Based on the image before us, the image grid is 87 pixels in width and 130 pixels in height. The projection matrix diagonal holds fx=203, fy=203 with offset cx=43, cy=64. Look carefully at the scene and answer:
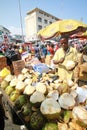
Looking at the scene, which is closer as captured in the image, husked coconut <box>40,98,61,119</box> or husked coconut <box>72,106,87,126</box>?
husked coconut <box>72,106,87,126</box>

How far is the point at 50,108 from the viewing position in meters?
3.03

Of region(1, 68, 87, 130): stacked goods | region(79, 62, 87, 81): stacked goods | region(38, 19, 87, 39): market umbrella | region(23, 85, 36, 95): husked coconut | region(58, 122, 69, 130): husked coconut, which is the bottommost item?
region(58, 122, 69, 130): husked coconut

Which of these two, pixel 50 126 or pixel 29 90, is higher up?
pixel 29 90

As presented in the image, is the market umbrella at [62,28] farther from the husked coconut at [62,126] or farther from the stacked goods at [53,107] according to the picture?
→ the husked coconut at [62,126]

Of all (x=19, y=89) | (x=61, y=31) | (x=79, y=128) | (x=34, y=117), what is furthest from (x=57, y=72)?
(x=79, y=128)

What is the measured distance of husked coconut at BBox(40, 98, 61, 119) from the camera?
9.70 feet

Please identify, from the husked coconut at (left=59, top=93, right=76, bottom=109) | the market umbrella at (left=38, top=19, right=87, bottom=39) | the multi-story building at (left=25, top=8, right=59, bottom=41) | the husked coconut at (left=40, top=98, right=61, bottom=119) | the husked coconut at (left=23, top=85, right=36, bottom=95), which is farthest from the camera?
the multi-story building at (left=25, top=8, right=59, bottom=41)

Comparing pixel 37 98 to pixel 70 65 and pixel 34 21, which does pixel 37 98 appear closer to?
pixel 70 65

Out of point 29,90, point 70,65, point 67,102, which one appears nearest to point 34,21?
point 70,65

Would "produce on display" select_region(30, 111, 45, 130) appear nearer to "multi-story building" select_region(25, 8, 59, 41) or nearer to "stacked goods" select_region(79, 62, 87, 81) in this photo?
"stacked goods" select_region(79, 62, 87, 81)

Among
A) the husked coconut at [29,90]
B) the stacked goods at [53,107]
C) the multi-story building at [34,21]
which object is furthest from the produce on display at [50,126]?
the multi-story building at [34,21]

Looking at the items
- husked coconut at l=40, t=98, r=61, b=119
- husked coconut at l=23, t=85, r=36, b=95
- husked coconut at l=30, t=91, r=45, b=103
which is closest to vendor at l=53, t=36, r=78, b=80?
husked coconut at l=23, t=85, r=36, b=95

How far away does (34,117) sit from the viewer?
3.13m

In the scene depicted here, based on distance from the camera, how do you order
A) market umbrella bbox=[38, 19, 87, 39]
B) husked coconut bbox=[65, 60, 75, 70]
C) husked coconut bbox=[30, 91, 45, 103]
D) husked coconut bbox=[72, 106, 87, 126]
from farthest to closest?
market umbrella bbox=[38, 19, 87, 39] → husked coconut bbox=[65, 60, 75, 70] → husked coconut bbox=[30, 91, 45, 103] → husked coconut bbox=[72, 106, 87, 126]
